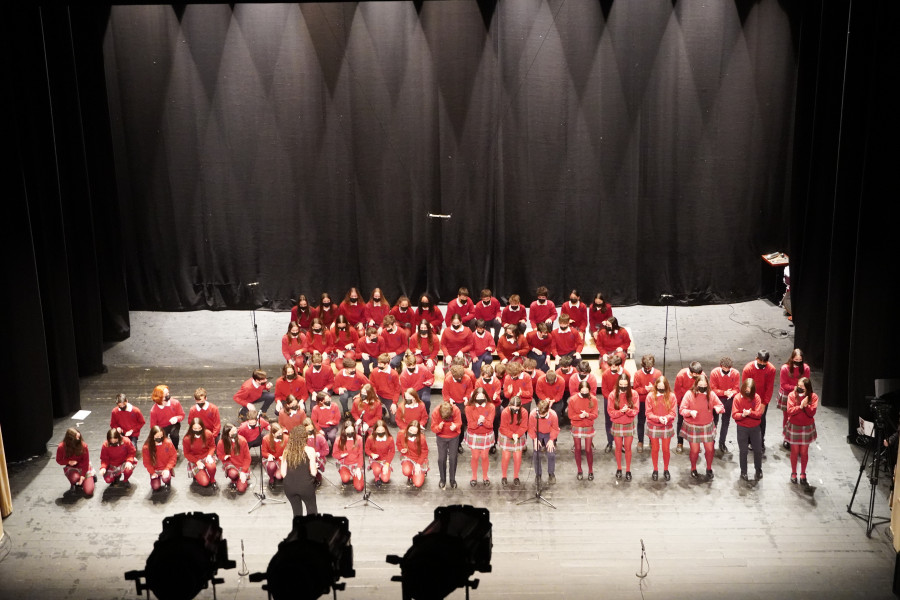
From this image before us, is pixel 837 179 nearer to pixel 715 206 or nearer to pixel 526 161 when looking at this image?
pixel 715 206

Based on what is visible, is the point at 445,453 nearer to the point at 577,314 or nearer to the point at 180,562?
the point at 577,314

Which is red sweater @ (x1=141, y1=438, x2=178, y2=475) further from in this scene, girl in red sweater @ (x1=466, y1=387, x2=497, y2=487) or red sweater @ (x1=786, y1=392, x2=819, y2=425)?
red sweater @ (x1=786, y1=392, x2=819, y2=425)

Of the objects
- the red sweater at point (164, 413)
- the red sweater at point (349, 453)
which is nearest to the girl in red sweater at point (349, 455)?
the red sweater at point (349, 453)

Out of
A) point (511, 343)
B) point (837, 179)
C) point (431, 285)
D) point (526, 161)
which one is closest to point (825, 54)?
point (837, 179)

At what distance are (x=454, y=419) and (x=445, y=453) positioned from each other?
0.43 m

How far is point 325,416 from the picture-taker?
38.4 ft

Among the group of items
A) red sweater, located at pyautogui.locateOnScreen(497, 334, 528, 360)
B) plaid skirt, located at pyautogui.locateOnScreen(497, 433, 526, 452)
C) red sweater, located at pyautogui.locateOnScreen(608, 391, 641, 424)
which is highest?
red sweater, located at pyautogui.locateOnScreen(497, 334, 528, 360)

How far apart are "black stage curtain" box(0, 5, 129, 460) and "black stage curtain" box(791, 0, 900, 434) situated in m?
9.76

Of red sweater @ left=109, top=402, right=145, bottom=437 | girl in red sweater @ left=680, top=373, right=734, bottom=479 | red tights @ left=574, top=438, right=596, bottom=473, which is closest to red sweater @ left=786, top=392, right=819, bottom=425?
girl in red sweater @ left=680, top=373, right=734, bottom=479

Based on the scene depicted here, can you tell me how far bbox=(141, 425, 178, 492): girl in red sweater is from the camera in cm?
1113

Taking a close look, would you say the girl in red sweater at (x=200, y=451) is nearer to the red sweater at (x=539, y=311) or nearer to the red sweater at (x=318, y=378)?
the red sweater at (x=318, y=378)

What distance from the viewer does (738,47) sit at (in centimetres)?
1484

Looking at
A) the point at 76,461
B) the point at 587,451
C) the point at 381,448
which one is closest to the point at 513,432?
the point at 587,451

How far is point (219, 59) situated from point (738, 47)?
780 cm
